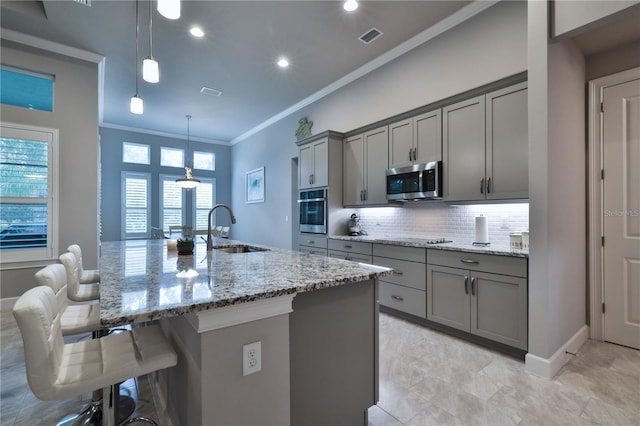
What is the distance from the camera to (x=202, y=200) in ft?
27.0

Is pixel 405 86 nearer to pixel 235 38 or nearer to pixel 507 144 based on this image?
pixel 507 144

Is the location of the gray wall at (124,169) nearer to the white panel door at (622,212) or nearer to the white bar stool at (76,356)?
the white bar stool at (76,356)

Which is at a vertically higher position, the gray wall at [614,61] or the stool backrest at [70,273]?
the gray wall at [614,61]

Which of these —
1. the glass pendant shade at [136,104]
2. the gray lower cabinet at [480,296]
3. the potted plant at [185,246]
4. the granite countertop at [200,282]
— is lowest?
the gray lower cabinet at [480,296]

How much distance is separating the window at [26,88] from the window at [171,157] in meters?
3.71

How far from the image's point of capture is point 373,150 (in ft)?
13.0

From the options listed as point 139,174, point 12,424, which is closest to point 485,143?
point 12,424

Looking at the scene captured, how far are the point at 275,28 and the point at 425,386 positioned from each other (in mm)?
3931

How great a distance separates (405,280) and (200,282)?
8.10 feet

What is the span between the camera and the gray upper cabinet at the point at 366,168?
3.82m

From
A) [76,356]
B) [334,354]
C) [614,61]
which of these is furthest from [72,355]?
[614,61]

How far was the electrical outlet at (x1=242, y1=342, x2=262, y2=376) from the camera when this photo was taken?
1113 millimetres

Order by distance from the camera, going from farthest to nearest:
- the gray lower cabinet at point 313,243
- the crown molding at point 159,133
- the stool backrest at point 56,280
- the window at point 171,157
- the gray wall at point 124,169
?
the window at point 171,157 < the crown molding at point 159,133 < the gray wall at point 124,169 < the gray lower cabinet at point 313,243 < the stool backrest at point 56,280

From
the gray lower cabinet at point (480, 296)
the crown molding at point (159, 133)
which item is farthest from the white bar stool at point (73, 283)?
the crown molding at point (159, 133)
